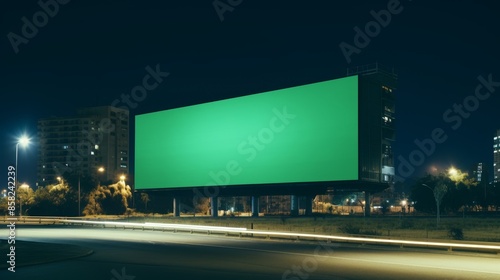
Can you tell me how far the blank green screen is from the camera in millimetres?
68250

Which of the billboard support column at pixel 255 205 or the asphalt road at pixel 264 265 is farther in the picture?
the billboard support column at pixel 255 205

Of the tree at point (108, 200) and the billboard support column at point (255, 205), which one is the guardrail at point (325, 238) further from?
the tree at point (108, 200)

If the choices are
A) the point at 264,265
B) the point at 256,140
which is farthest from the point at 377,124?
the point at 264,265

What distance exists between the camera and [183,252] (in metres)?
28.2

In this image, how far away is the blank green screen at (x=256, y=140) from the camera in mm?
68250

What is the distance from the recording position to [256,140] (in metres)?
75.4

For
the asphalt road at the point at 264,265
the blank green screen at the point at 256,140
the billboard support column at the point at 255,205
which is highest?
the blank green screen at the point at 256,140

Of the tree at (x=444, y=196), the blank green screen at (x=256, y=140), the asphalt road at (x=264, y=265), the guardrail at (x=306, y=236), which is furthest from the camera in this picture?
the tree at (x=444, y=196)

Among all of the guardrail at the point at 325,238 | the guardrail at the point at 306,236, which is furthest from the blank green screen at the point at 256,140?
the guardrail at the point at 325,238

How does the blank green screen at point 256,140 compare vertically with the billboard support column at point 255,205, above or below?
above

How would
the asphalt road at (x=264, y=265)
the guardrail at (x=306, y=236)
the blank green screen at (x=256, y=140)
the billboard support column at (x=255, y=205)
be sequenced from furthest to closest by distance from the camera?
the billboard support column at (x=255, y=205)
the blank green screen at (x=256, y=140)
the guardrail at (x=306, y=236)
the asphalt road at (x=264, y=265)

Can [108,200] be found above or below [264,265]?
below

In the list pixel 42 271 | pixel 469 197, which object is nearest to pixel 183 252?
pixel 42 271

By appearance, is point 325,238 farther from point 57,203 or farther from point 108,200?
point 108,200
